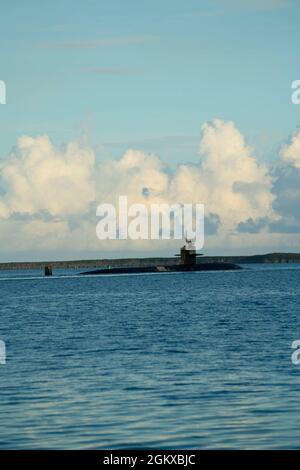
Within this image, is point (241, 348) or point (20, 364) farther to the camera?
point (241, 348)

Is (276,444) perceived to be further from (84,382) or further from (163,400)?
(84,382)

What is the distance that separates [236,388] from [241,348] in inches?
594
